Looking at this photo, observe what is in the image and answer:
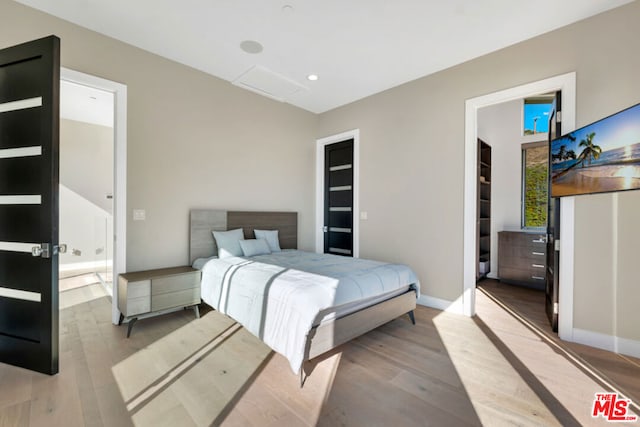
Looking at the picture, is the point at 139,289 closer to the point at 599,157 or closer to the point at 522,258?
the point at 599,157

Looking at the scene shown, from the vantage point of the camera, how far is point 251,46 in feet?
9.93

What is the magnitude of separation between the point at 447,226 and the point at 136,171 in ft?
12.0

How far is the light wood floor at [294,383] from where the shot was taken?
160cm

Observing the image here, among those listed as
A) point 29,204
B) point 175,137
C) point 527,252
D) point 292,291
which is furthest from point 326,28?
point 527,252

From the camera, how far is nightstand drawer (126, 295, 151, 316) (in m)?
2.63

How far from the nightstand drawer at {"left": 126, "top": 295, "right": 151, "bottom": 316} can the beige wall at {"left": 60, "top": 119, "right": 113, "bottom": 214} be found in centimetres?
408

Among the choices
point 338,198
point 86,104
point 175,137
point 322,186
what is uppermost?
point 86,104

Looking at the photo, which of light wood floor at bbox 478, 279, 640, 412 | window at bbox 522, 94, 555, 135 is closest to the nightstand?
light wood floor at bbox 478, 279, 640, 412

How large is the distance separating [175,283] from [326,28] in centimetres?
301

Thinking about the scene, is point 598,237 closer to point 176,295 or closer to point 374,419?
point 374,419

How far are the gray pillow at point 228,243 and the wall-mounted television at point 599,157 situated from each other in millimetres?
3534

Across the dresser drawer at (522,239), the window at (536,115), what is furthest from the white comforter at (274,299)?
the window at (536,115)

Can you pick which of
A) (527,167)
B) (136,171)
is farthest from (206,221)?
(527,167)

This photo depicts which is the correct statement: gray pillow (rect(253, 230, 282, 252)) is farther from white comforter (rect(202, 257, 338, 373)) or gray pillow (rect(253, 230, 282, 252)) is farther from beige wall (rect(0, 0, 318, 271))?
white comforter (rect(202, 257, 338, 373))
